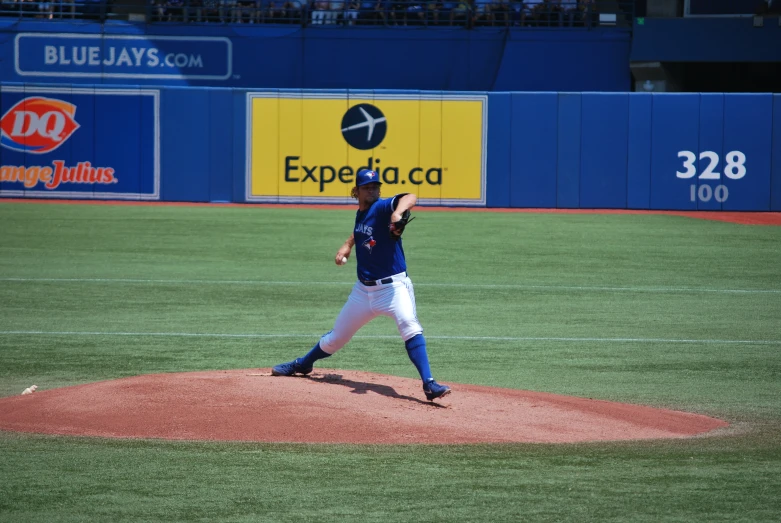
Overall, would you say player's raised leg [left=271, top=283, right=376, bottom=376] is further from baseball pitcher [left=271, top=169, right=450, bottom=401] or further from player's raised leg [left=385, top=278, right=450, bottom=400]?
player's raised leg [left=385, top=278, right=450, bottom=400]

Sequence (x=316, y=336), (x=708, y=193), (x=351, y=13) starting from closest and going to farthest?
1. (x=316, y=336)
2. (x=708, y=193)
3. (x=351, y=13)

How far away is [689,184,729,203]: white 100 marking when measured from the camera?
968 inches

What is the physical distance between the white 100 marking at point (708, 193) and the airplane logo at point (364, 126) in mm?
7553

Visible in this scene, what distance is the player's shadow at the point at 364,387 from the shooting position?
7650 mm

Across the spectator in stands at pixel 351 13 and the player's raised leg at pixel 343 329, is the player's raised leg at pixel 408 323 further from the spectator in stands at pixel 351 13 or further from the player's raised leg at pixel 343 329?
the spectator in stands at pixel 351 13

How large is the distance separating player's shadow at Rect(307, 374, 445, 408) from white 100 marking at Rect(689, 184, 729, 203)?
18.2 m

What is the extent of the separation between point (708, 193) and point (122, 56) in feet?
56.3

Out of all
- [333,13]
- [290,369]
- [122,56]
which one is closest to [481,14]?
[333,13]

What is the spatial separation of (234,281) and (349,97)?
10.5 m

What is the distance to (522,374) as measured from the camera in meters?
9.51

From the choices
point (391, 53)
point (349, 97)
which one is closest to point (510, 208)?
point (349, 97)

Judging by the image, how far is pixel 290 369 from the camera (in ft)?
26.8

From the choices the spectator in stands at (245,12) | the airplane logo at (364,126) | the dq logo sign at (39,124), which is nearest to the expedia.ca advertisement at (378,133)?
the airplane logo at (364,126)

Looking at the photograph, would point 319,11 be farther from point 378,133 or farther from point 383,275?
point 383,275
